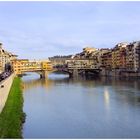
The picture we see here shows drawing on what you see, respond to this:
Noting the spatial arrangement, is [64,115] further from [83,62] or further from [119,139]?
[83,62]

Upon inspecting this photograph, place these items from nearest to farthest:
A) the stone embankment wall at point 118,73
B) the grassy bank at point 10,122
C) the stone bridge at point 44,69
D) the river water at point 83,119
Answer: the grassy bank at point 10,122
the river water at point 83,119
the stone embankment wall at point 118,73
the stone bridge at point 44,69

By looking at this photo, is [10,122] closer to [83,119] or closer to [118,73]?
[83,119]

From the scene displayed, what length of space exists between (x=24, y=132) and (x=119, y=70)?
46523 millimetres

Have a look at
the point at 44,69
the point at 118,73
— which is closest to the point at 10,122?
the point at 44,69

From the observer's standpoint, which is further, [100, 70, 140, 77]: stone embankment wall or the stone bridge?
the stone bridge

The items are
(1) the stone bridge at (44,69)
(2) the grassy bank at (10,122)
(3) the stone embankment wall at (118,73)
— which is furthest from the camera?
(1) the stone bridge at (44,69)

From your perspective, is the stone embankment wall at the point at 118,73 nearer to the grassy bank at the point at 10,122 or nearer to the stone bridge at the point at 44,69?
the stone bridge at the point at 44,69

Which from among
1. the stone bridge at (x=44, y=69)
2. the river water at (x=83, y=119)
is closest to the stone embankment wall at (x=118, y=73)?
the stone bridge at (x=44, y=69)

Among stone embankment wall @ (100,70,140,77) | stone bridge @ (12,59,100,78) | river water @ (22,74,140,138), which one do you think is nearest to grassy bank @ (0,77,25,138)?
river water @ (22,74,140,138)

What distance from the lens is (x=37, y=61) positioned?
69.8m

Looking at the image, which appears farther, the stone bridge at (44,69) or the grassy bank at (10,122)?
the stone bridge at (44,69)

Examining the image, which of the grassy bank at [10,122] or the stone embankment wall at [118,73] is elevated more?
the grassy bank at [10,122]

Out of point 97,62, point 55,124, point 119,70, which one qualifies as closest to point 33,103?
point 55,124

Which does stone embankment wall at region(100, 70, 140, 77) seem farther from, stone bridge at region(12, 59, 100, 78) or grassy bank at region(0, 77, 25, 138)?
grassy bank at region(0, 77, 25, 138)
